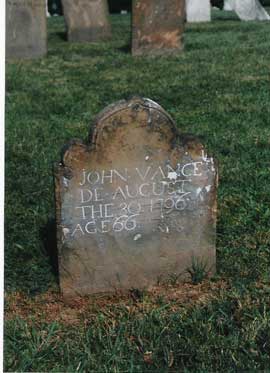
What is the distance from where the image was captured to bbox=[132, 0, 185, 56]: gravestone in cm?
1064

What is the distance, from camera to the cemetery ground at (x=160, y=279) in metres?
2.68

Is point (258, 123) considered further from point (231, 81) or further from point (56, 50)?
point (56, 50)

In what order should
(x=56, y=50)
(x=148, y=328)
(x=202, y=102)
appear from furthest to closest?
(x=56, y=50), (x=202, y=102), (x=148, y=328)

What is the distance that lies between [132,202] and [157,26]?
26.8 ft

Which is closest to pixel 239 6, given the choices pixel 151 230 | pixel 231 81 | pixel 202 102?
pixel 231 81

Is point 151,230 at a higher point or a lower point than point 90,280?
higher

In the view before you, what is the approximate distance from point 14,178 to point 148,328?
2.38m

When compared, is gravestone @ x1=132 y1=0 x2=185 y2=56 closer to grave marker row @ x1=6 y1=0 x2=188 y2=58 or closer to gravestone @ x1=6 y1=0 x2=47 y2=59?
grave marker row @ x1=6 y1=0 x2=188 y2=58

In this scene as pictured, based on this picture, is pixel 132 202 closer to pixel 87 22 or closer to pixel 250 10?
pixel 87 22

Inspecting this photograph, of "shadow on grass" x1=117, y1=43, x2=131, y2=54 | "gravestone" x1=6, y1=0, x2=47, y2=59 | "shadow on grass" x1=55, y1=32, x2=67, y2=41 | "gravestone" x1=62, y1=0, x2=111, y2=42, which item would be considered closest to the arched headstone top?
"gravestone" x1=6, y1=0, x2=47, y2=59

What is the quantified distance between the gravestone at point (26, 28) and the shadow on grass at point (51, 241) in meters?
7.37

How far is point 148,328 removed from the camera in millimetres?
2838

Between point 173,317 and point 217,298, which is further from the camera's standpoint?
point 217,298

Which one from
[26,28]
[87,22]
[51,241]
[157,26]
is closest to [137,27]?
[157,26]
